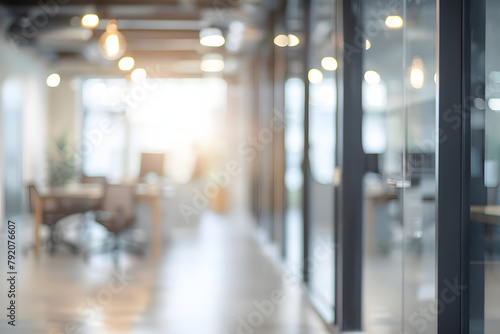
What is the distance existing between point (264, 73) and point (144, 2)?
8.06 ft

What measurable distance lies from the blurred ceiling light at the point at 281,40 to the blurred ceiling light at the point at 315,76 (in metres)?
1.75

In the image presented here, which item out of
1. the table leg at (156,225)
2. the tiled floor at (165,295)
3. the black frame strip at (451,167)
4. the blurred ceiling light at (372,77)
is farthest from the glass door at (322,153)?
the table leg at (156,225)

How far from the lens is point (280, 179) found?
25.3ft

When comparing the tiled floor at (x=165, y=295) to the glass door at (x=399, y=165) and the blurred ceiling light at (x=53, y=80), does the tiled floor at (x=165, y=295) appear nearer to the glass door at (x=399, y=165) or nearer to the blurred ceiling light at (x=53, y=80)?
the glass door at (x=399, y=165)

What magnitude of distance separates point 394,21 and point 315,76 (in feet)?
6.98

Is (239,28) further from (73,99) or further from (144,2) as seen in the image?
(73,99)

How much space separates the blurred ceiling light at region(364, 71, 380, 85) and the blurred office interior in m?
0.02

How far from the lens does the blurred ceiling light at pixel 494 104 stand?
7.08 ft

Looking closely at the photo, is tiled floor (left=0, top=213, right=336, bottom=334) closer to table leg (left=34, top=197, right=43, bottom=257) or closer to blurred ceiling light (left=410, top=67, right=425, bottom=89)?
table leg (left=34, top=197, right=43, bottom=257)

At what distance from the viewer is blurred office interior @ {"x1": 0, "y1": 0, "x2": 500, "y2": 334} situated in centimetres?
247

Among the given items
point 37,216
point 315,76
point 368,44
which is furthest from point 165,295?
point 37,216

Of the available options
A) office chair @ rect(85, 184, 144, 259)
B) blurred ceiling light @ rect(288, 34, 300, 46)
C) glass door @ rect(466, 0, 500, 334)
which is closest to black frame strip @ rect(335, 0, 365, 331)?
glass door @ rect(466, 0, 500, 334)

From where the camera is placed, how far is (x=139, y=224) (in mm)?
8125

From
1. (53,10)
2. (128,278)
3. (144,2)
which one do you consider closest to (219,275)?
(128,278)
